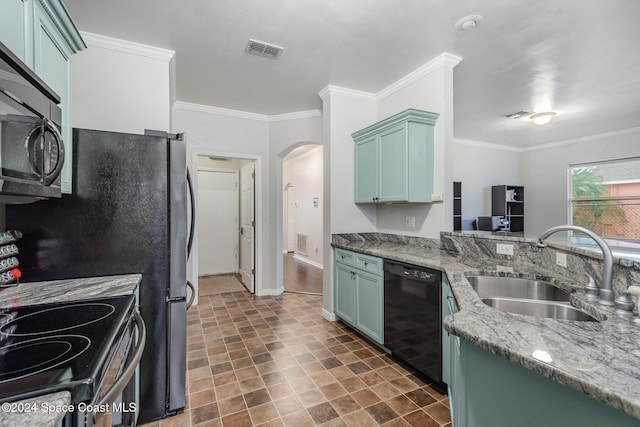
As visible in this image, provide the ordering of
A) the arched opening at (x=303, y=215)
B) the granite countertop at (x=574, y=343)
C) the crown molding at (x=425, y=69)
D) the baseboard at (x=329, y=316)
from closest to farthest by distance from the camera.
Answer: the granite countertop at (x=574, y=343)
the crown molding at (x=425, y=69)
the baseboard at (x=329, y=316)
the arched opening at (x=303, y=215)

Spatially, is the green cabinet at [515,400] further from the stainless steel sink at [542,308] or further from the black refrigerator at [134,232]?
the black refrigerator at [134,232]

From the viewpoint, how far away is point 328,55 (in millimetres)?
2691

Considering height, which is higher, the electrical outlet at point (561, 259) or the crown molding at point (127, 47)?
the crown molding at point (127, 47)

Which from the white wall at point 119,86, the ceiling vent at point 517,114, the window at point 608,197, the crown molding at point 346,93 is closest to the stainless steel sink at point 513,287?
the crown molding at point 346,93

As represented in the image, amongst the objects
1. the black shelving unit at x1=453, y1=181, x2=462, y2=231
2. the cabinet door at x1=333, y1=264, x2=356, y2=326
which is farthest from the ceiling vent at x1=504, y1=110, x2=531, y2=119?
the cabinet door at x1=333, y1=264, x2=356, y2=326

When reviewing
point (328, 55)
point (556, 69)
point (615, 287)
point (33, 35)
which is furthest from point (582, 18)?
point (33, 35)

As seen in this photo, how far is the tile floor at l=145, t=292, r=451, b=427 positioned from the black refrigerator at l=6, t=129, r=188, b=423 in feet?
1.20

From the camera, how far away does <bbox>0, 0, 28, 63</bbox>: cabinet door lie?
1043mm

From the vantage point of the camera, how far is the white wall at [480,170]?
640cm

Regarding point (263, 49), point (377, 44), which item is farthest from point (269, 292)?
point (377, 44)

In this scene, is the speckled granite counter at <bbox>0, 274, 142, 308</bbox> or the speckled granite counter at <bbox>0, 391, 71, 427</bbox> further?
the speckled granite counter at <bbox>0, 274, 142, 308</bbox>

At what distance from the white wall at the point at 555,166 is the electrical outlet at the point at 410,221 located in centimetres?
511

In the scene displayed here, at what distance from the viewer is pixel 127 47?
249 centimetres

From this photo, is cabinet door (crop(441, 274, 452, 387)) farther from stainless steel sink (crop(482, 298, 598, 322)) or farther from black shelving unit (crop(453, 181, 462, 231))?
black shelving unit (crop(453, 181, 462, 231))
